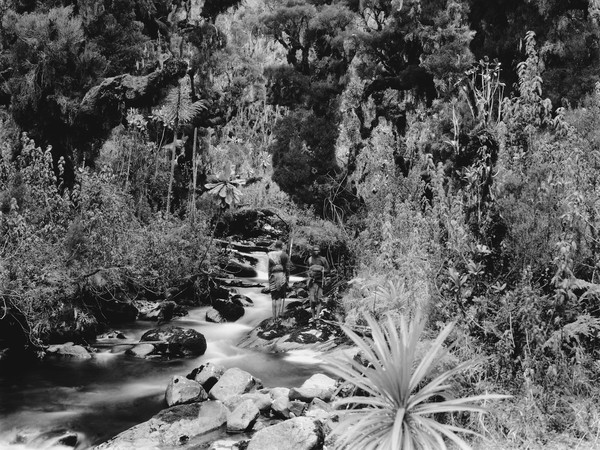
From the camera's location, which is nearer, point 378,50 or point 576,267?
point 576,267

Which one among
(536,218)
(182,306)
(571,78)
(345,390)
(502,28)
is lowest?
(182,306)

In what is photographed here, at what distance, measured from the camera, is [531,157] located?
7344 mm

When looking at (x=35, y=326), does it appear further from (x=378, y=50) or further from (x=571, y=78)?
(x=378, y=50)

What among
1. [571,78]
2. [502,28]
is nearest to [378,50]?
[502,28]

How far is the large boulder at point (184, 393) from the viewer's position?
9.23 metres

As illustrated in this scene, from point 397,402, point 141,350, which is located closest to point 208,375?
point 141,350

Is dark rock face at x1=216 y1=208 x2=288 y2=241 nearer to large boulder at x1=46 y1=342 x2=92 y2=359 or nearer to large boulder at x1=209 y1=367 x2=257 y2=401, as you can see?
large boulder at x1=46 y1=342 x2=92 y2=359

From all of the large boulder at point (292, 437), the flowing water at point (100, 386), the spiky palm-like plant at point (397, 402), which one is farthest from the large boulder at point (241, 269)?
the spiky palm-like plant at point (397, 402)

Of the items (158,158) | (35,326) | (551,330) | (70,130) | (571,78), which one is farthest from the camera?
(158,158)

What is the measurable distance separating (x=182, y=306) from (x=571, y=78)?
12.0 metres

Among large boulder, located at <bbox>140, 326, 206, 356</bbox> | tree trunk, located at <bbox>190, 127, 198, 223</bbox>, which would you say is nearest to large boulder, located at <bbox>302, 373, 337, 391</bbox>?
large boulder, located at <bbox>140, 326, 206, 356</bbox>

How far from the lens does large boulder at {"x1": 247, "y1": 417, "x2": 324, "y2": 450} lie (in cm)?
674

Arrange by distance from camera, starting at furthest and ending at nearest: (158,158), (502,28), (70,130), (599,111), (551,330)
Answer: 1. (158,158)
2. (70,130)
3. (502,28)
4. (599,111)
5. (551,330)

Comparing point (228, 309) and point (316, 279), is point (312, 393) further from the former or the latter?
point (228, 309)
